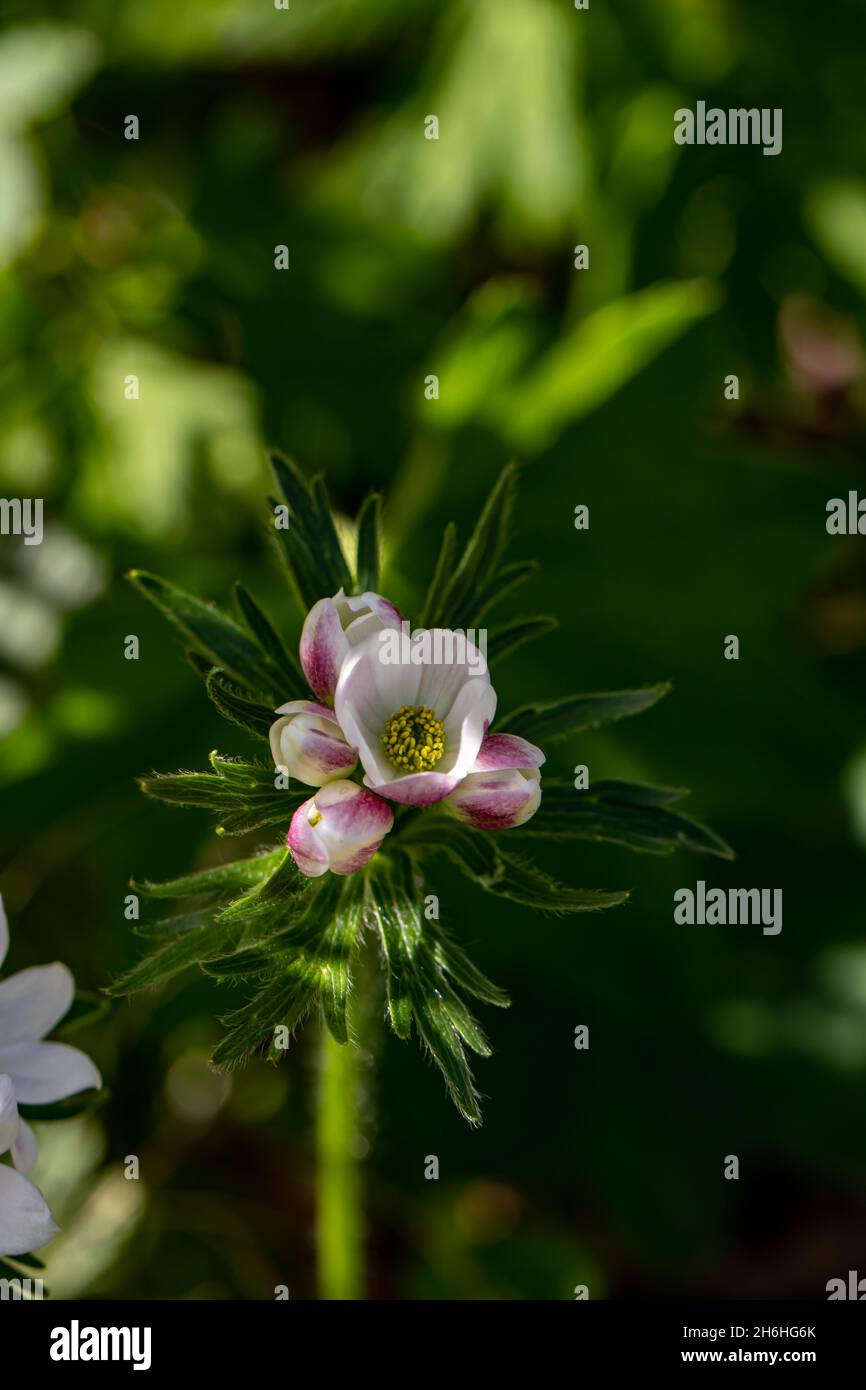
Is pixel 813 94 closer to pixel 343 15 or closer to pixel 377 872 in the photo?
pixel 343 15

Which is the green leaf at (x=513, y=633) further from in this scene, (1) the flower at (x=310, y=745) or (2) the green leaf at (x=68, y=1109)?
(2) the green leaf at (x=68, y=1109)

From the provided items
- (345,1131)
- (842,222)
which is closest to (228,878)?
(345,1131)

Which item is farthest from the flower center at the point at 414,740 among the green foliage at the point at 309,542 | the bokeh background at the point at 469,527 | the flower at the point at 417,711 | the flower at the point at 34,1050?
the bokeh background at the point at 469,527

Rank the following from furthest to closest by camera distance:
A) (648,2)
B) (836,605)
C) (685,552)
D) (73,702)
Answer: (836,605)
(648,2)
(685,552)
(73,702)

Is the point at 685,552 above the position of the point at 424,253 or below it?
below

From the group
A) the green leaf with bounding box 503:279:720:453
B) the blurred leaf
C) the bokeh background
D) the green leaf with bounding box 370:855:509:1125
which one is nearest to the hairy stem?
the green leaf with bounding box 370:855:509:1125

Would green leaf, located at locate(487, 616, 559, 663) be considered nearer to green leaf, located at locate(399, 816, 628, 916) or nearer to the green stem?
green leaf, located at locate(399, 816, 628, 916)

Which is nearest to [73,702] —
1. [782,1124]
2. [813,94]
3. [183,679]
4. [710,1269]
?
[183,679]

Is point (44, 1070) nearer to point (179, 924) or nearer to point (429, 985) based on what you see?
point (179, 924)
